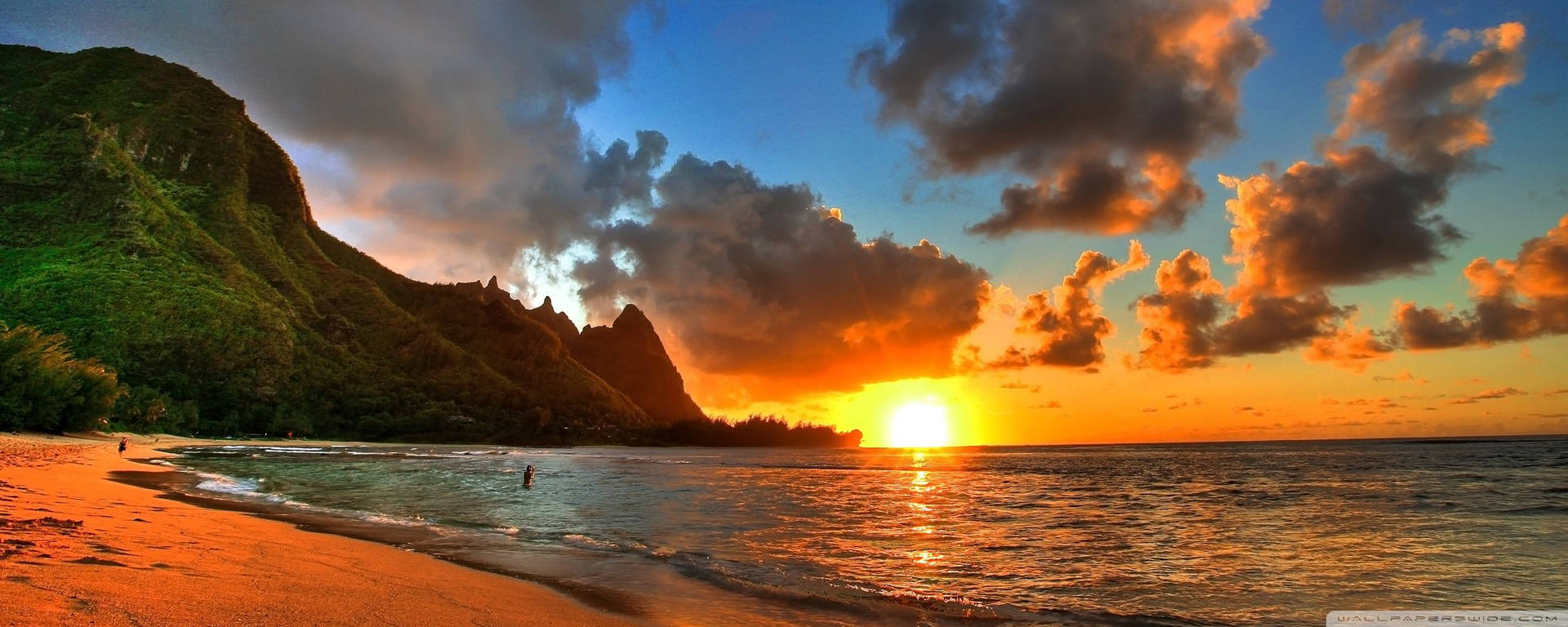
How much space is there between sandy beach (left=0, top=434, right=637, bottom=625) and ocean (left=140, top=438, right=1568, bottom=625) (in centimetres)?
149

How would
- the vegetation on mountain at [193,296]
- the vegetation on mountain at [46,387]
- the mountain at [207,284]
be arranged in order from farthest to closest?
1. the mountain at [207,284]
2. the vegetation on mountain at [193,296]
3. the vegetation on mountain at [46,387]

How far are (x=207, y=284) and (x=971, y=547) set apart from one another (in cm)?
12918

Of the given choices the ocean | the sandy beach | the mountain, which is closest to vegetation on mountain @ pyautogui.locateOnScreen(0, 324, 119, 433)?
the mountain

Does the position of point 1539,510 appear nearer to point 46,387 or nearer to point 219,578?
point 219,578

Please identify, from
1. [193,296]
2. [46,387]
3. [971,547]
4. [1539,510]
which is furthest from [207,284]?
[1539,510]

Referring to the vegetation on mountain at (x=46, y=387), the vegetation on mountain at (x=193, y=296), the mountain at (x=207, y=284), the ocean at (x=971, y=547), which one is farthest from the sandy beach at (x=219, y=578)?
the mountain at (x=207, y=284)

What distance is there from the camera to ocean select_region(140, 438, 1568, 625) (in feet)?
38.9

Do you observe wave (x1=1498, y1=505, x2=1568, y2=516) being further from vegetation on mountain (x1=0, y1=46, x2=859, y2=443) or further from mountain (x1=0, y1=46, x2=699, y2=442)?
mountain (x1=0, y1=46, x2=699, y2=442)

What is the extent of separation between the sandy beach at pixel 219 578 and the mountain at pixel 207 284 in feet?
278

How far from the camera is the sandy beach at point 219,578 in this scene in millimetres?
6234

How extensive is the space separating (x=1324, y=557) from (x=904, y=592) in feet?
37.9

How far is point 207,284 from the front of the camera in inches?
4274

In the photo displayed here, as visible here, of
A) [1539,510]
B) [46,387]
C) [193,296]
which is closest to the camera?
[1539,510]

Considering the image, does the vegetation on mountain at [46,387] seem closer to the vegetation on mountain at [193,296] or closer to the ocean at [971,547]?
the vegetation on mountain at [193,296]
